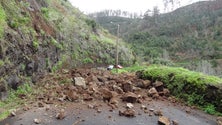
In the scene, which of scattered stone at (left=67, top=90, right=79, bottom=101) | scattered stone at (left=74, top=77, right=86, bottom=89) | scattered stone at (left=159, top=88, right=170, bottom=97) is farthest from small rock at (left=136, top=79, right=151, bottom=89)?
scattered stone at (left=67, top=90, right=79, bottom=101)

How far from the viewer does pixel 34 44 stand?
13992 millimetres

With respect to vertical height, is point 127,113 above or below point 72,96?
below

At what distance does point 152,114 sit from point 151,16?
7855 cm

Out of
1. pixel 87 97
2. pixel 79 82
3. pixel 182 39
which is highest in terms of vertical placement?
pixel 182 39

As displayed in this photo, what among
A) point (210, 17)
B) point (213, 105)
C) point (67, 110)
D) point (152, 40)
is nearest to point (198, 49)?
point (152, 40)

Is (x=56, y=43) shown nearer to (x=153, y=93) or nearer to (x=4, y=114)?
(x=153, y=93)

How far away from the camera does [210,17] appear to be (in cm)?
7206

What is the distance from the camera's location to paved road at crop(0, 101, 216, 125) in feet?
30.2

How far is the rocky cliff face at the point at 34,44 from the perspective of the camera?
11.8 metres

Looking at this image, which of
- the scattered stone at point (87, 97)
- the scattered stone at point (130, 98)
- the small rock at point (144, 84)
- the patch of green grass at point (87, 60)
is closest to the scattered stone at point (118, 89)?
the scattered stone at point (130, 98)

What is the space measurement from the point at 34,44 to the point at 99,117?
237 inches

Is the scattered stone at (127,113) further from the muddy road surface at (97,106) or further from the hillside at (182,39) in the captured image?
the hillside at (182,39)

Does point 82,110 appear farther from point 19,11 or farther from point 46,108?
point 19,11

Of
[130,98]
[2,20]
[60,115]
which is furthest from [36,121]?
[2,20]
